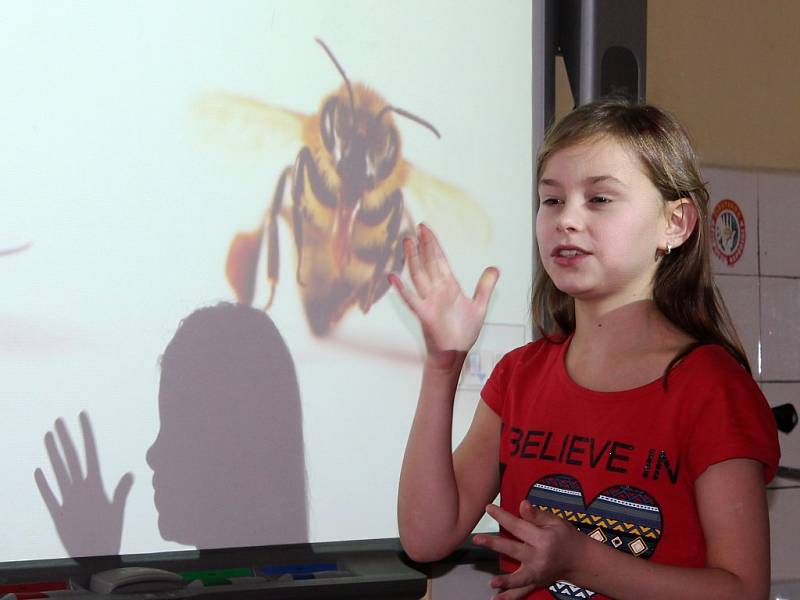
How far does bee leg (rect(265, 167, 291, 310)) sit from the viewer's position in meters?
1.10

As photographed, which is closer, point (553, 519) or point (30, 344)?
point (553, 519)

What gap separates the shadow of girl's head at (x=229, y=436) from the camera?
1.04 m

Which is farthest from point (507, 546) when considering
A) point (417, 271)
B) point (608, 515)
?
point (417, 271)

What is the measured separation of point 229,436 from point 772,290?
1.12 m

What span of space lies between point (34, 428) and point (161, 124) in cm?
33

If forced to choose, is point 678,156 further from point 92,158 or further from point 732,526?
point 92,158

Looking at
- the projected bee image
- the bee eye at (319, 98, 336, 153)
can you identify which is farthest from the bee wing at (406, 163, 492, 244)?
the bee eye at (319, 98, 336, 153)

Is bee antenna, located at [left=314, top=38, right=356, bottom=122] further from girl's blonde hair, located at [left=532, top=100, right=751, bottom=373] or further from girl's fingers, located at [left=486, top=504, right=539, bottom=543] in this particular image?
girl's fingers, located at [left=486, top=504, right=539, bottom=543]

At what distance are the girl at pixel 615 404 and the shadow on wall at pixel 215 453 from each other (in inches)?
9.0

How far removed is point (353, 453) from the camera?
115cm

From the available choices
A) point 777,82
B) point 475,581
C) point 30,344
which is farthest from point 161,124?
point 777,82

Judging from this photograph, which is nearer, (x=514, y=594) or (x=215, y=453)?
(x=514, y=594)

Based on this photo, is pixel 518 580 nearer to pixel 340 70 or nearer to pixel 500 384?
pixel 500 384

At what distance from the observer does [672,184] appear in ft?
2.85
